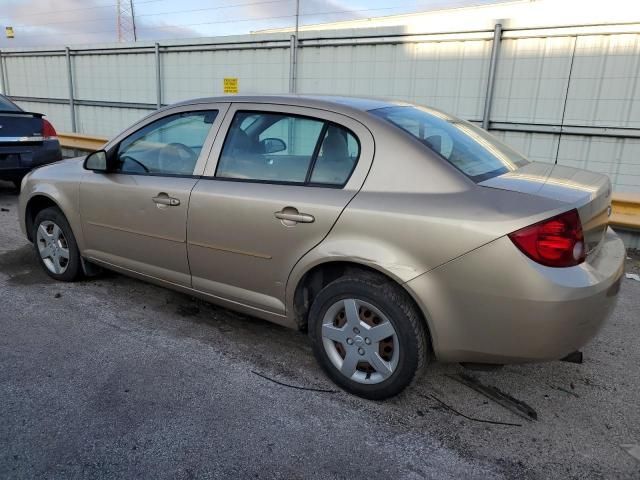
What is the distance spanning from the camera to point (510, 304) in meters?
2.22

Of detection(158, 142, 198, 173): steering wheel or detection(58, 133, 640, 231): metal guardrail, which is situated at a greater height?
detection(158, 142, 198, 173): steering wheel

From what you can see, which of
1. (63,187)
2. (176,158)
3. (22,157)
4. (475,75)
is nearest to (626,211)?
(475,75)

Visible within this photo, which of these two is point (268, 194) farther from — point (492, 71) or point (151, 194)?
point (492, 71)

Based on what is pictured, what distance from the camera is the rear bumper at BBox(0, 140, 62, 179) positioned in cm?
692

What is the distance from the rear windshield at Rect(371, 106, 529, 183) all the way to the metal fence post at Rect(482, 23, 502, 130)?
13.2ft

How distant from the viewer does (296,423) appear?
2510 millimetres

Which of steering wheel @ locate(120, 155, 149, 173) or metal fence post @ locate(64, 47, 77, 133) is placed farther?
metal fence post @ locate(64, 47, 77, 133)

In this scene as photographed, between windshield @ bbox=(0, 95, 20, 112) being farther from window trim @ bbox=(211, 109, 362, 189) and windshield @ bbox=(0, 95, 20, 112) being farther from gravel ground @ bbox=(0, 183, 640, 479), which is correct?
window trim @ bbox=(211, 109, 362, 189)

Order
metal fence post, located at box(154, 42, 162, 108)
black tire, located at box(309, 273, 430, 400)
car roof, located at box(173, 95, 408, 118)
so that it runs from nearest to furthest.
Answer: black tire, located at box(309, 273, 430, 400) → car roof, located at box(173, 95, 408, 118) → metal fence post, located at box(154, 42, 162, 108)

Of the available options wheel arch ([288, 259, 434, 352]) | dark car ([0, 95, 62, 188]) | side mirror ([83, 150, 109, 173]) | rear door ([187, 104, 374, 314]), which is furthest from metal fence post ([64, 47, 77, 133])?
wheel arch ([288, 259, 434, 352])

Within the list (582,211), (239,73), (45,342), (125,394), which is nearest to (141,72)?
(239,73)

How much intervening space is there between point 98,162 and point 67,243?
2.96 feet

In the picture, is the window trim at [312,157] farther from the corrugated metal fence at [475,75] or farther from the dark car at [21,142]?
the dark car at [21,142]

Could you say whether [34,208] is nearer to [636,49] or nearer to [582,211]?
[582,211]
